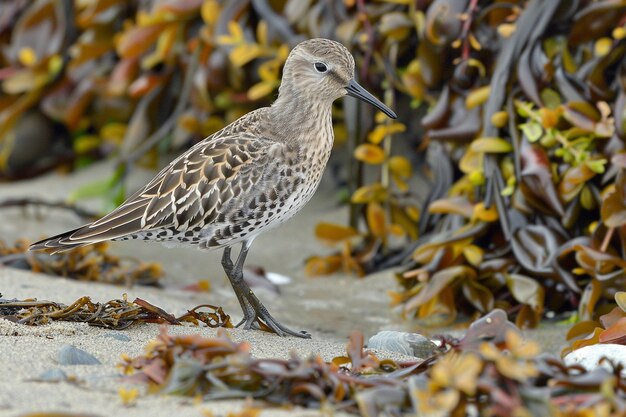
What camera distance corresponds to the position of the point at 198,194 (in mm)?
4266

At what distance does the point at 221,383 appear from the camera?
285 cm

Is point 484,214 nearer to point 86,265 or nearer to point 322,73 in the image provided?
point 322,73

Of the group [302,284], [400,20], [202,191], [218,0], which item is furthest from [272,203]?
[218,0]

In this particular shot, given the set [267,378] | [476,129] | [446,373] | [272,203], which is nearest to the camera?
[446,373]

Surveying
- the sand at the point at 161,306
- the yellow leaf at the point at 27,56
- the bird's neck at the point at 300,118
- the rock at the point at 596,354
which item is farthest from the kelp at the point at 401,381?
the yellow leaf at the point at 27,56

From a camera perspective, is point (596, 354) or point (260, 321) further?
point (260, 321)

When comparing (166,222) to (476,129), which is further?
(476,129)

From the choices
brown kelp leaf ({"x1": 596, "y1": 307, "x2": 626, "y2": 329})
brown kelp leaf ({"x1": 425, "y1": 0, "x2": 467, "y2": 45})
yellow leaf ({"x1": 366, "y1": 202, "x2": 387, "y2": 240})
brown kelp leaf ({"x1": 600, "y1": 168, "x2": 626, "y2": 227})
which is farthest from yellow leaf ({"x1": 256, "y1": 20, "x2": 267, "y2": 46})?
brown kelp leaf ({"x1": 596, "y1": 307, "x2": 626, "y2": 329})

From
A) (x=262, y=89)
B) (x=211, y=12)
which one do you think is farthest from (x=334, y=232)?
(x=211, y=12)

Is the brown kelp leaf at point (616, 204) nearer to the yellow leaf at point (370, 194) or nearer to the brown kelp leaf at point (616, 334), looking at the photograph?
the brown kelp leaf at point (616, 334)

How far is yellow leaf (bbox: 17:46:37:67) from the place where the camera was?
274 inches

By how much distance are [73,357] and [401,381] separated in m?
1.02

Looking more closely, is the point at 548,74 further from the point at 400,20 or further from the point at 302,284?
the point at 302,284

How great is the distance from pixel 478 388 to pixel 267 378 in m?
0.61
